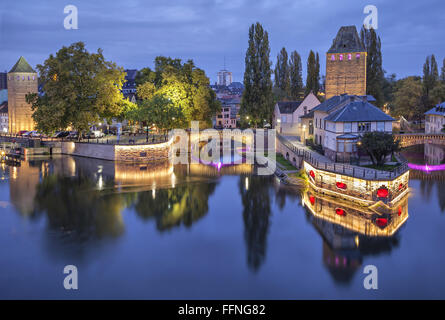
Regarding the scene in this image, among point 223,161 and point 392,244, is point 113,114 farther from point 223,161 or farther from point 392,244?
point 392,244

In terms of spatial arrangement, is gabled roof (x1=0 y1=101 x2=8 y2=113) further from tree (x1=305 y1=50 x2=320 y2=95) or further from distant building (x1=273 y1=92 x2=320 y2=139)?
tree (x1=305 y1=50 x2=320 y2=95)

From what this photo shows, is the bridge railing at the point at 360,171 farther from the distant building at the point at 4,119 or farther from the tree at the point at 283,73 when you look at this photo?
the distant building at the point at 4,119

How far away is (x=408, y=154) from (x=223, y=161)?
67.9 ft

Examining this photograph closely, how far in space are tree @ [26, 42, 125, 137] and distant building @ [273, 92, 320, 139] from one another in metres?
20.7

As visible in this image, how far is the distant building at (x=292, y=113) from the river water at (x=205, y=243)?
23863mm

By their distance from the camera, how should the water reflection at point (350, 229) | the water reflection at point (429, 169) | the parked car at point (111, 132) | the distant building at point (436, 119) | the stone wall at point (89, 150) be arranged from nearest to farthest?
the water reflection at point (350, 229) < the water reflection at point (429, 169) < the stone wall at point (89, 150) < the distant building at point (436, 119) < the parked car at point (111, 132)

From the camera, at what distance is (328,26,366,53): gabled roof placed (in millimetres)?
50031

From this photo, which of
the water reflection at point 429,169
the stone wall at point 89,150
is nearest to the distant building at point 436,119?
the water reflection at point 429,169

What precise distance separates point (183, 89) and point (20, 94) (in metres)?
24.5

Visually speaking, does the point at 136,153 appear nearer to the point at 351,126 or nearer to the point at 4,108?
the point at 351,126

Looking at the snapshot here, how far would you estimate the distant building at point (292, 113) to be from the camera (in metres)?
53.2

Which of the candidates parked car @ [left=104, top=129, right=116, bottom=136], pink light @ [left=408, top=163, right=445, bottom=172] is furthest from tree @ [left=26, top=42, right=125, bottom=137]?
pink light @ [left=408, top=163, right=445, bottom=172]
